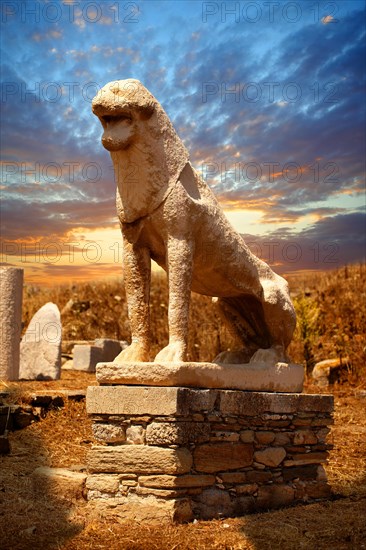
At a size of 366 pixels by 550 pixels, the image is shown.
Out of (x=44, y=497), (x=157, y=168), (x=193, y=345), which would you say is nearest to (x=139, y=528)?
(x=44, y=497)

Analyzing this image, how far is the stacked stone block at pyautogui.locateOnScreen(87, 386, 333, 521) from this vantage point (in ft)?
14.6

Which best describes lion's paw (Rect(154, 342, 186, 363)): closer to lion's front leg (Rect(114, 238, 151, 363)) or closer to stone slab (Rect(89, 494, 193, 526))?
lion's front leg (Rect(114, 238, 151, 363))

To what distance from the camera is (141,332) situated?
16.6ft

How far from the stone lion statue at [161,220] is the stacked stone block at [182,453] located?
339 mm

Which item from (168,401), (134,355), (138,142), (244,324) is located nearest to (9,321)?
(244,324)

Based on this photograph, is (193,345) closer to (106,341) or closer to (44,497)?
(106,341)

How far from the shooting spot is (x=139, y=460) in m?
4.53

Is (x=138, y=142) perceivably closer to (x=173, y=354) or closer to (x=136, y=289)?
(x=136, y=289)

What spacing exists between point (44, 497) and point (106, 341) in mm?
7275

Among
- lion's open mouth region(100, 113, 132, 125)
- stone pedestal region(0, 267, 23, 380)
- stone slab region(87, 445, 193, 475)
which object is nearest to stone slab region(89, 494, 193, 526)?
stone slab region(87, 445, 193, 475)

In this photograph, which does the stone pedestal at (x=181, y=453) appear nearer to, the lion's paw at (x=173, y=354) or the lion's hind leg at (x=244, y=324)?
the lion's paw at (x=173, y=354)

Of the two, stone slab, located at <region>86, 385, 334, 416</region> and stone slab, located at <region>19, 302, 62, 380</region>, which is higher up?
stone slab, located at <region>19, 302, 62, 380</region>

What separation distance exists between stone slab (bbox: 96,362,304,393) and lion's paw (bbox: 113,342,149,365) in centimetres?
18

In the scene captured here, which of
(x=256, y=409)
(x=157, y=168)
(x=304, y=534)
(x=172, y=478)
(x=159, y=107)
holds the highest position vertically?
(x=159, y=107)
